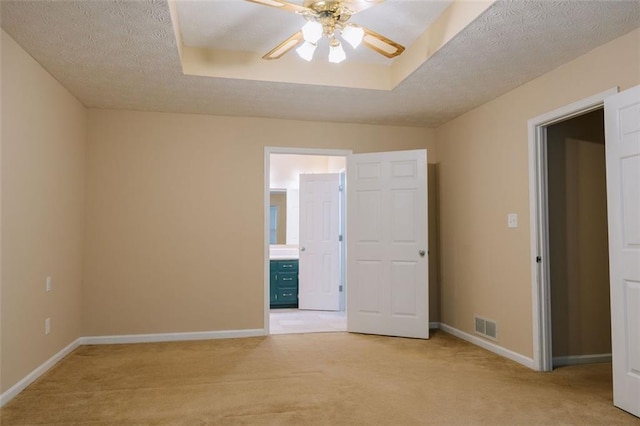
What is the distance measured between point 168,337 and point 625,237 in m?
3.95

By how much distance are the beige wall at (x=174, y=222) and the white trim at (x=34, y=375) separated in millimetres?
413

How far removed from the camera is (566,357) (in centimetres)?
377

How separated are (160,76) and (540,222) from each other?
322 centimetres

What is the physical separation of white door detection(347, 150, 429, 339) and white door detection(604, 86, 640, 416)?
199 centimetres

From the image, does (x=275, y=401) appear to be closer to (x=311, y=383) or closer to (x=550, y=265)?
(x=311, y=383)

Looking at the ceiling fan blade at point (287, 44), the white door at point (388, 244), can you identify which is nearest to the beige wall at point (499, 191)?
the white door at point (388, 244)

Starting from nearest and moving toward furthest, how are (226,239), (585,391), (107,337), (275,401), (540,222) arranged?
(275,401) < (585,391) < (540,222) < (107,337) < (226,239)

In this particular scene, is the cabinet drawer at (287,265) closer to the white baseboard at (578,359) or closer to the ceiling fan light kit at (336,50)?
the white baseboard at (578,359)

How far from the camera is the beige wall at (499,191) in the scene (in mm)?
3156

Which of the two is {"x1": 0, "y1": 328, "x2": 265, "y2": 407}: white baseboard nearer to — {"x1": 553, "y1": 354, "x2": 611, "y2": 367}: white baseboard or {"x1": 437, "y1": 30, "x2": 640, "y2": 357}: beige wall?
{"x1": 437, "y1": 30, "x2": 640, "y2": 357}: beige wall

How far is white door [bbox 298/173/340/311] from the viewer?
6414 millimetres

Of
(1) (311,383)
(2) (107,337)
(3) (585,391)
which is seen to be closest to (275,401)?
(1) (311,383)

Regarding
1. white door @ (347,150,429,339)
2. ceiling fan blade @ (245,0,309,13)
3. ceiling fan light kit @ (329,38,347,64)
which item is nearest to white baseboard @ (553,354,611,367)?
white door @ (347,150,429,339)

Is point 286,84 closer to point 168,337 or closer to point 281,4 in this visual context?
point 281,4
